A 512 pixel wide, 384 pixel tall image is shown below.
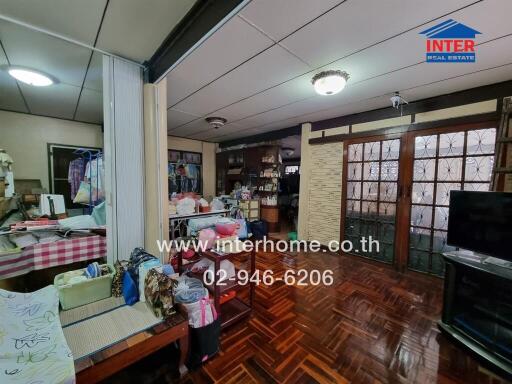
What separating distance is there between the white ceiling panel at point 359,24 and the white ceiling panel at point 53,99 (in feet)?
9.43

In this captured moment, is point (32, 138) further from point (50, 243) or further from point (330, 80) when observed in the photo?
point (330, 80)

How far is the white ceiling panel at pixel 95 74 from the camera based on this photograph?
6.19ft

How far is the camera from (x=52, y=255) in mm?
1654

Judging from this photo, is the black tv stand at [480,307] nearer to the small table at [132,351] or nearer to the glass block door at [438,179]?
the glass block door at [438,179]

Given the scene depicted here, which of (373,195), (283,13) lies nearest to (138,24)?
(283,13)

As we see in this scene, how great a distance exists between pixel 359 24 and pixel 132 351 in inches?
97.6

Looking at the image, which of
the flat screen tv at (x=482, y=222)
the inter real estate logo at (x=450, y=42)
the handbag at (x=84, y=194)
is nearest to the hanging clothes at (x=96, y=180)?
the handbag at (x=84, y=194)

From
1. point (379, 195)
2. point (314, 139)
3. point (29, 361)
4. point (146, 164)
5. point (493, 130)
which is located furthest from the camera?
point (314, 139)

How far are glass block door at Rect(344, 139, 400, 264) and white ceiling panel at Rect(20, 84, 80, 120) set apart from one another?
4.17 m

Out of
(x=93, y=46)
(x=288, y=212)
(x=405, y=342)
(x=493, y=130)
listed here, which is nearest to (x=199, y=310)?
(x=405, y=342)

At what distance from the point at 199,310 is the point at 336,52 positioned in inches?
91.0

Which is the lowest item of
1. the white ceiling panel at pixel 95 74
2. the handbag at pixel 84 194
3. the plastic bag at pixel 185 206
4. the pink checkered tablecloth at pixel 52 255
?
the pink checkered tablecloth at pixel 52 255

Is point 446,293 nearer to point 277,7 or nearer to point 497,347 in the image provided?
point 497,347

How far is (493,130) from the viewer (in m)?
2.31
